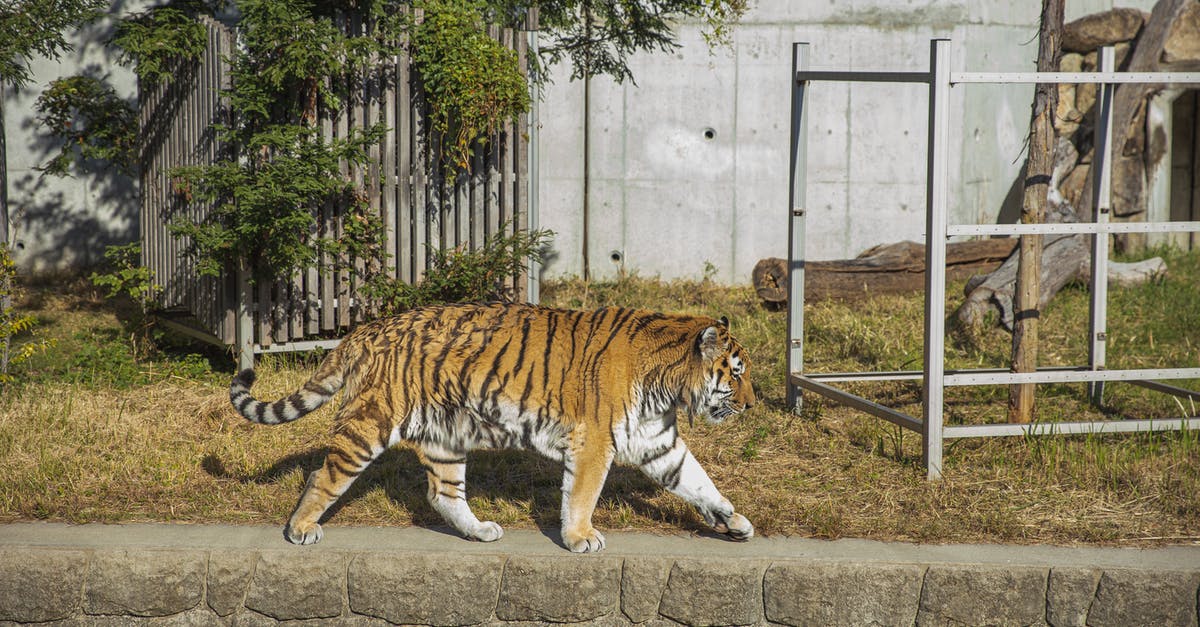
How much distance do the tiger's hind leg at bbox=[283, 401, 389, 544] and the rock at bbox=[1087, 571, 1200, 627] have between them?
292 centimetres

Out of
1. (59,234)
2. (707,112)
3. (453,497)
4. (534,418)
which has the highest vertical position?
(707,112)

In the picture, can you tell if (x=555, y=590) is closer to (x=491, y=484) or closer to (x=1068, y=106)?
(x=491, y=484)

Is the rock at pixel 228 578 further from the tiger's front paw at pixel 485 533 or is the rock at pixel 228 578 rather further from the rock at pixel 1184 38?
the rock at pixel 1184 38

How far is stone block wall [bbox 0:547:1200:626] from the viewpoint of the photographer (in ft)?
14.7

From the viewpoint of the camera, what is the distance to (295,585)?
181 inches

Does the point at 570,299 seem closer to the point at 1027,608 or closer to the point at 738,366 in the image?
the point at 738,366

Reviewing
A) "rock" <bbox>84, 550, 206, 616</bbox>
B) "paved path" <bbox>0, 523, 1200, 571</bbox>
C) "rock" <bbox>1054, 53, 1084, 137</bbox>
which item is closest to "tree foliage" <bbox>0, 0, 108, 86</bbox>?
"paved path" <bbox>0, 523, 1200, 571</bbox>

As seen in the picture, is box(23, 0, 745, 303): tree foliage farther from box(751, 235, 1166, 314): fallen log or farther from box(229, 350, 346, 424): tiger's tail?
box(751, 235, 1166, 314): fallen log

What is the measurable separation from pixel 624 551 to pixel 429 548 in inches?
31.0

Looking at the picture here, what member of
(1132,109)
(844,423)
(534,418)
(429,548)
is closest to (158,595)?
(429,548)

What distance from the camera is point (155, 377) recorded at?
782 centimetres

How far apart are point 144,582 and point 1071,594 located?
11.9 ft

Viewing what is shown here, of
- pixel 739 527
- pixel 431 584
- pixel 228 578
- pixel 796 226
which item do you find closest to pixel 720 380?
pixel 739 527

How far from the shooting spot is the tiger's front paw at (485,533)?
15.9 ft
